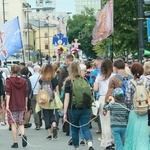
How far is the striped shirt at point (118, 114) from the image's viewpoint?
10648 millimetres

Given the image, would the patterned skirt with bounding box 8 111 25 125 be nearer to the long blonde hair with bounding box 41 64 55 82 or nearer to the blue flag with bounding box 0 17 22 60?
the long blonde hair with bounding box 41 64 55 82

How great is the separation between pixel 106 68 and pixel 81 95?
129 centimetres

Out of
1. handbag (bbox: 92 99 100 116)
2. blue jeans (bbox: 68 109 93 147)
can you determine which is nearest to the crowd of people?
blue jeans (bbox: 68 109 93 147)

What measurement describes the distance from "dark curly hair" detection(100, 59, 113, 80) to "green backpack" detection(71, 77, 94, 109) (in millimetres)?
1066

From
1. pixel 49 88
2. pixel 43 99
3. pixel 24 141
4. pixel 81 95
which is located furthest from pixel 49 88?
pixel 81 95

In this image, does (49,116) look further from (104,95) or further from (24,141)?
(104,95)

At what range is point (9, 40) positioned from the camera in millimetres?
22188

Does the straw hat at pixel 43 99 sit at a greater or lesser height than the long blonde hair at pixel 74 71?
lesser

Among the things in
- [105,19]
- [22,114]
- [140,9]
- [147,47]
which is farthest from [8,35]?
[147,47]

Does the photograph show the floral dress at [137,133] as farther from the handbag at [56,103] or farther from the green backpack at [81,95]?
the handbag at [56,103]

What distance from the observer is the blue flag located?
2191cm

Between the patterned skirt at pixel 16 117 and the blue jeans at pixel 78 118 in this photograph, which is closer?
the blue jeans at pixel 78 118

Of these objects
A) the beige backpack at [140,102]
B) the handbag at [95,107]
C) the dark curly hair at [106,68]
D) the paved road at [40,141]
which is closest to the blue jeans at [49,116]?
the paved road at [40,141]

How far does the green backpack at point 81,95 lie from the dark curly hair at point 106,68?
107cm
